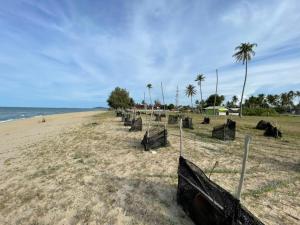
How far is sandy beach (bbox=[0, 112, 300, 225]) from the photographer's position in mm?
4293

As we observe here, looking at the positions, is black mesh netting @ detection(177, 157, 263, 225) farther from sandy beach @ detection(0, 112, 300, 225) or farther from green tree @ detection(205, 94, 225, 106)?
green tree @ detection(205, 94, 225, 106)

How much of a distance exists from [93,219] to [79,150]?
20.3 feet

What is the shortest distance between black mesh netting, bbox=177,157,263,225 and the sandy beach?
330 mm

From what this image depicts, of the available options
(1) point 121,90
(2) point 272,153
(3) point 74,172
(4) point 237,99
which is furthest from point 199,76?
(3) point 74,172

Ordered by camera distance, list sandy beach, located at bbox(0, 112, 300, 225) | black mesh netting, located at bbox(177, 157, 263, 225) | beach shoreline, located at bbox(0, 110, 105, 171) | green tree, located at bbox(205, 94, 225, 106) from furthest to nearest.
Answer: green tree, located at bbox(205, 94, 225, 106) → beach shoreline, located at bbox(0, 110, 105, 171) → sandy beach, located at bbox(0, 112, 300, 225) → black mesh netting, located at bbox(177, 157, 263, 225)

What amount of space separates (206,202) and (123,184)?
277 centimetres

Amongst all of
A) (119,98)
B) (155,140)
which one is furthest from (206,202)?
(119,98)

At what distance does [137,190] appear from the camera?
17.7ft

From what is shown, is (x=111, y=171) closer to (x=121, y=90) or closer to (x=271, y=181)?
(x=271, y=181)

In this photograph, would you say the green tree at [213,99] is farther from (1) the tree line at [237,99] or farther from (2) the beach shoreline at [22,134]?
(2) the beach shoreline at [22,134]

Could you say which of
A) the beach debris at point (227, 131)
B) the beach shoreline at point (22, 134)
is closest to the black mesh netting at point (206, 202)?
the beach shoreline at point (22, 134)

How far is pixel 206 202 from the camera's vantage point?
143 inches

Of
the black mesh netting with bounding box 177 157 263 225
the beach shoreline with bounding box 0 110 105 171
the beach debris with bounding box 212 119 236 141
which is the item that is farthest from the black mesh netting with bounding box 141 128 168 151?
the beach shoreline with bounding box 0 110 105 171

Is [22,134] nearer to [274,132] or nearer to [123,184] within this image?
[123,184]
